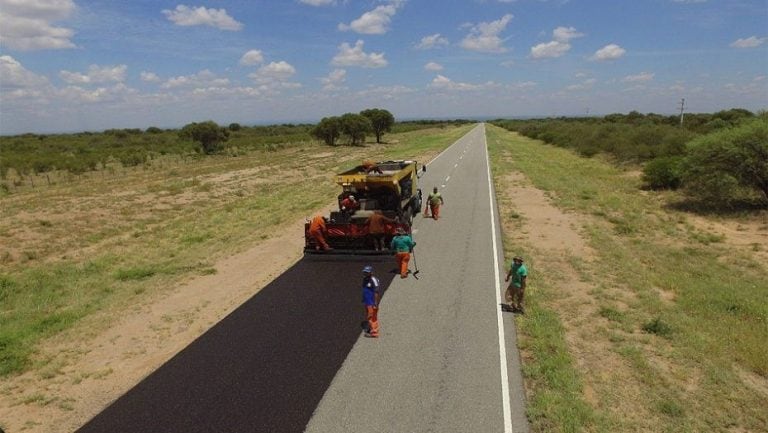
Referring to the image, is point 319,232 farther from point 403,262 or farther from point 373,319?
point 373,319

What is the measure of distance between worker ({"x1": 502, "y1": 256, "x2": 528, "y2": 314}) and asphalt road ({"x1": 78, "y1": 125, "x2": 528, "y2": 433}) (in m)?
0.39

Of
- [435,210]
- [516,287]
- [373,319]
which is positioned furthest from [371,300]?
[435,210]

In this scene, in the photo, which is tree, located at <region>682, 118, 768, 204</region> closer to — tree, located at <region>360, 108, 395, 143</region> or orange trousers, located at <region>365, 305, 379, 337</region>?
orange trousers, located at <region>365, 305, 379, 337</region>

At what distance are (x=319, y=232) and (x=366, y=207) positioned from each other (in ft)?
8.73

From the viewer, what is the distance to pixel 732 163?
22766mm

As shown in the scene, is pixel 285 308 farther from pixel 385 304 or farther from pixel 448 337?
pixel 448 337

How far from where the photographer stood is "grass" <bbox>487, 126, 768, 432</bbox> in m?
6.93

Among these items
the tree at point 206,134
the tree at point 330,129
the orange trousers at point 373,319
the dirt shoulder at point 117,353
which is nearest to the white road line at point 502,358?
the orange trousers at point 373,319

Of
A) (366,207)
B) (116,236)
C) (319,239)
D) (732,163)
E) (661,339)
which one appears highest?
(732,163)

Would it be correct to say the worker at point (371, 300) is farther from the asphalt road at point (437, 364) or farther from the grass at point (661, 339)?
the grass at point (661, 339)

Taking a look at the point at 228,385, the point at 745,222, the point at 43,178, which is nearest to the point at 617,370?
the point at 228,385

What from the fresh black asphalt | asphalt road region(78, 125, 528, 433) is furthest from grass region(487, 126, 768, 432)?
the fresh black asphalt

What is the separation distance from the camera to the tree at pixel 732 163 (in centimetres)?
2206

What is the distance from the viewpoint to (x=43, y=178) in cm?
4416
